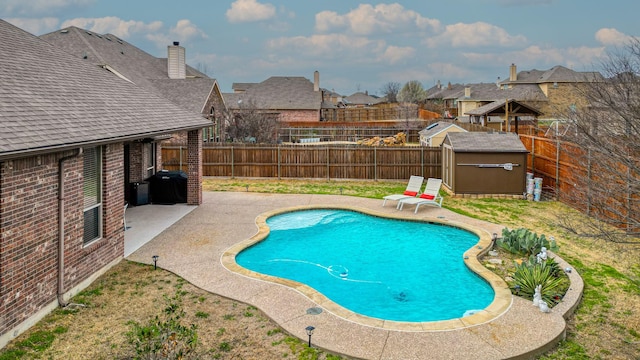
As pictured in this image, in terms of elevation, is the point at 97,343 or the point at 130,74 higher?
the point at 130,74

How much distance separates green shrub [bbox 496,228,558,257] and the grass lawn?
0.51m

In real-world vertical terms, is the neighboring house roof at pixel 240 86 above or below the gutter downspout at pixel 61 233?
above

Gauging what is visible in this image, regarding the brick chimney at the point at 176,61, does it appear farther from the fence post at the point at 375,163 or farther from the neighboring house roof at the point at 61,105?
the neighboring house roof at the point at 61,105

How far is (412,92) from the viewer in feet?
297

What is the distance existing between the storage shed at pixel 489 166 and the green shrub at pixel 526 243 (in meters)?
7.20

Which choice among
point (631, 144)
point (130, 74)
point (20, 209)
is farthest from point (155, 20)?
point (631, 144)

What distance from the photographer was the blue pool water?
29.5 ft

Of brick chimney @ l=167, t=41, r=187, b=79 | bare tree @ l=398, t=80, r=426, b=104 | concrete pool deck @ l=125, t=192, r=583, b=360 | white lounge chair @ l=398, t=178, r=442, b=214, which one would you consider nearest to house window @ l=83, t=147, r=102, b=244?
concrete pool deck @ l=125, t=192, r=583, b=360

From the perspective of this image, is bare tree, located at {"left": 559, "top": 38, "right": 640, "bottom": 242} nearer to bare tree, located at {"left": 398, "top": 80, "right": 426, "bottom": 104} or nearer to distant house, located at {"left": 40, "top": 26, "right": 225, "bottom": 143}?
distant house, located at {"left": 40, "top": 26, "right": 225, "bottom": 143}

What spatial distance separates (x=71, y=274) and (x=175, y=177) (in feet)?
27.6

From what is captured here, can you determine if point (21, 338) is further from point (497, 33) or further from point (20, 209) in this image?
point (497, 33)

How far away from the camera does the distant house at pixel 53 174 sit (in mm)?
6750

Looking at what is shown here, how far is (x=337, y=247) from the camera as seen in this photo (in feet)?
42.4

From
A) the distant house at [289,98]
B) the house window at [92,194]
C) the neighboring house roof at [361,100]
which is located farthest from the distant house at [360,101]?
the house window at [92,194]
